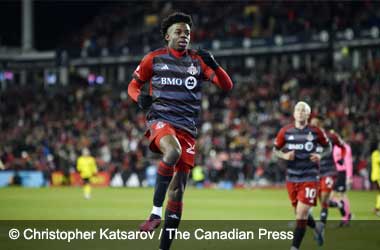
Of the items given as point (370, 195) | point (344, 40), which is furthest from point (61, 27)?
point (370, 195)

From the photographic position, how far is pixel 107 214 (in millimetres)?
19484

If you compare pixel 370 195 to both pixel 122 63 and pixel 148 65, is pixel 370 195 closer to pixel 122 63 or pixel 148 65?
pixel 148 65

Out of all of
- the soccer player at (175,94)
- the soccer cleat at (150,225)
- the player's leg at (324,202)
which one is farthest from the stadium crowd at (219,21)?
the soccer cleat at (150,225)

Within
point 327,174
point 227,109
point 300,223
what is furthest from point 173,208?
point 227,109

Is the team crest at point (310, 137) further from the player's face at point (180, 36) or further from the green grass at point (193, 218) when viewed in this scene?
the player's face at point (180, 36)

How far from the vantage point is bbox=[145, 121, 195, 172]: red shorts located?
30.0 feet

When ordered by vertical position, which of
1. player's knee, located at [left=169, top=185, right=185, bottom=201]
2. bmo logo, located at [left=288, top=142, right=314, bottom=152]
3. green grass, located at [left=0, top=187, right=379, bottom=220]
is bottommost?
green grass, located at [left=0, top=187, right=379, bottom=220]

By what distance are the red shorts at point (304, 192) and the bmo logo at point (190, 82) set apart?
3.37m

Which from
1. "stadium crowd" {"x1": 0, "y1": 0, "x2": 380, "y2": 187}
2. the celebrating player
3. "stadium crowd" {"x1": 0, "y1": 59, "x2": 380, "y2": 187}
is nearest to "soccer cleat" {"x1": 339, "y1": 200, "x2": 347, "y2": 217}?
the celebrating player

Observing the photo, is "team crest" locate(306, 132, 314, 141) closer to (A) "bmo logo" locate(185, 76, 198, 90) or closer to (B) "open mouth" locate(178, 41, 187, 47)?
(A) "bmo logo" locate(185, 76, 198, 90)

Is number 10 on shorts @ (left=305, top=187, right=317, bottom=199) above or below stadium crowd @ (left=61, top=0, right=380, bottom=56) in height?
below

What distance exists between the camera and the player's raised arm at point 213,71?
9297 millimetres

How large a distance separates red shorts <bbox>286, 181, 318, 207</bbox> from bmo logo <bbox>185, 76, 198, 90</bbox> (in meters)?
3.37

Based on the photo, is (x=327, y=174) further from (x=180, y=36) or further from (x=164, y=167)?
(x=164, y=167)
